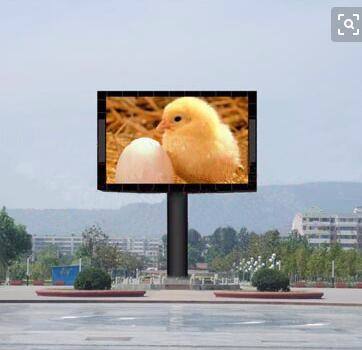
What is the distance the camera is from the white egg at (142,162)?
78.4 meters

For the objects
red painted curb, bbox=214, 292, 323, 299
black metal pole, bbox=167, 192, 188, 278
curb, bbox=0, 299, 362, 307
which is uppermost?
black metal pole, bbox=167, 192, 188, 278

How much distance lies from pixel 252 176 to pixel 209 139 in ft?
13.3

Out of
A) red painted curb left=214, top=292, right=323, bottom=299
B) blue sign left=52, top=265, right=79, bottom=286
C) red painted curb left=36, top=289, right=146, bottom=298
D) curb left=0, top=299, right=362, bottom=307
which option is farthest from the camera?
blue sign left=52, top=265, right=79, bottom=286

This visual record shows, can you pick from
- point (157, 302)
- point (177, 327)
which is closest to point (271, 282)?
point (157, 302)

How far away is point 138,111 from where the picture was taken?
79312 millimetres

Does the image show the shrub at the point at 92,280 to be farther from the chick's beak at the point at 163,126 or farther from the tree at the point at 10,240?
the tree at the point at 10,240

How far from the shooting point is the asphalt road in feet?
96.9

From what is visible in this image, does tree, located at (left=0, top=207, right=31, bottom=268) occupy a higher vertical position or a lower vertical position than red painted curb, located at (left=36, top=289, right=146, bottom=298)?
higher

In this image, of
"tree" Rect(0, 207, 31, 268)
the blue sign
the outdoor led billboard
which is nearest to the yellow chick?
the outdoor led billboard

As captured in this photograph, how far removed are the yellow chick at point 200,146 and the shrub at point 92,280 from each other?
45.6 feet

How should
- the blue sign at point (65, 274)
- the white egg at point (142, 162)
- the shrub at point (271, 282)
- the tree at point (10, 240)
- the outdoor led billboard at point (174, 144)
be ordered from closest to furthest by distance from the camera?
the shrub at point (271, 282), the white egg at point (142, 162), the outdoor led billboard at point (174, 144), the blue sign at point (65, 274), the tree at point (10, 240)

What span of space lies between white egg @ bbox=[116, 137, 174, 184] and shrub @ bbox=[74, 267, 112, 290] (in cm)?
1205

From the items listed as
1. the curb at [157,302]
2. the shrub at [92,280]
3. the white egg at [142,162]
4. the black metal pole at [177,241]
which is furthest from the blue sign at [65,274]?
the curb at [157,302]

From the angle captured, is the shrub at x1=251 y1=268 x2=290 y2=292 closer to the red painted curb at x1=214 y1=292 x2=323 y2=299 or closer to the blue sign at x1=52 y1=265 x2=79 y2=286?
the red painted curb at x1=214 y1=292 x2=323 y2=299
